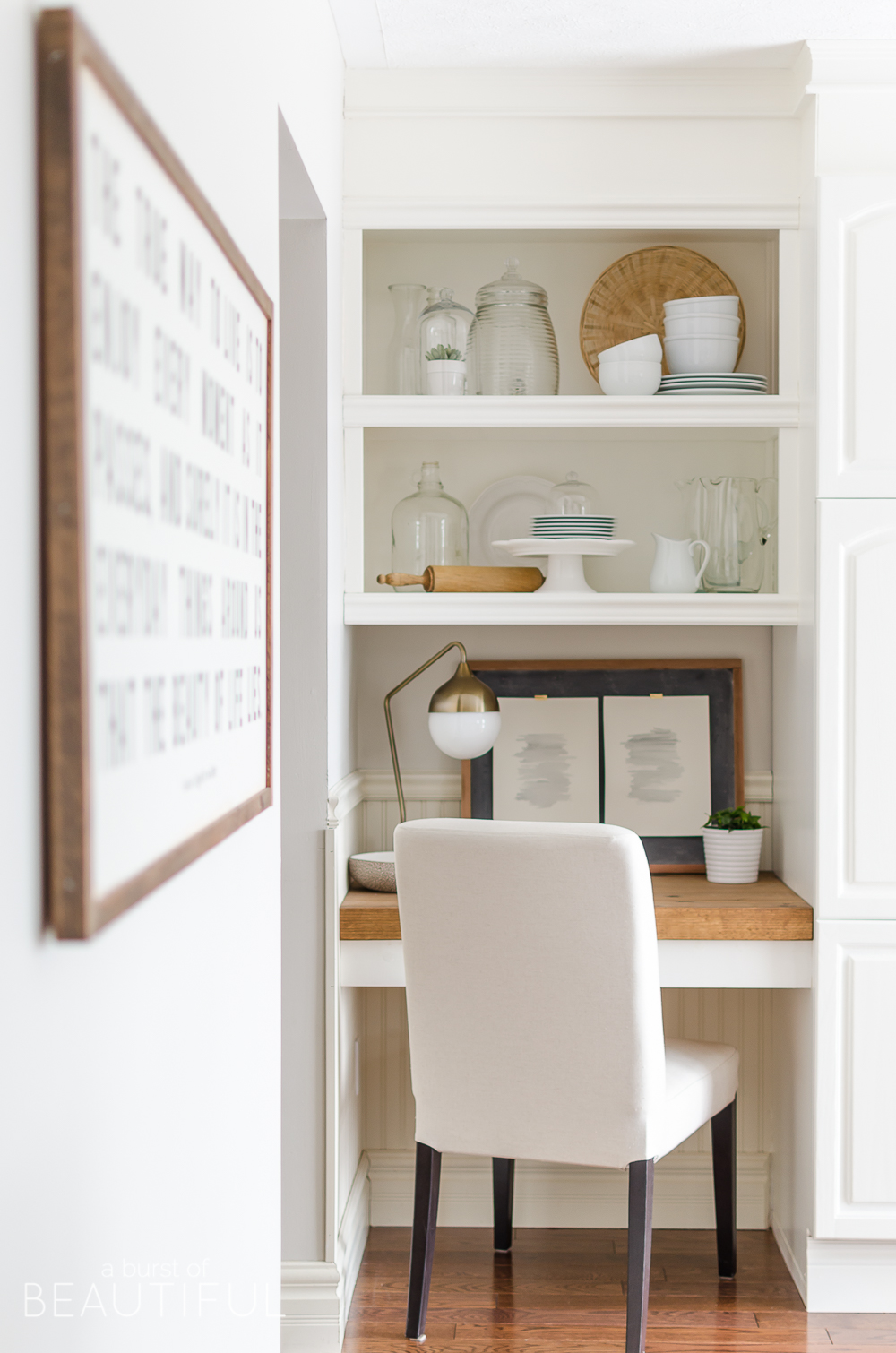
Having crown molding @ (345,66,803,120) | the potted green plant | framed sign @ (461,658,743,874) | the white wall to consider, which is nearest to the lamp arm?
framed sign @ (461,658,743,874)

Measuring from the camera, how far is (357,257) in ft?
8.62

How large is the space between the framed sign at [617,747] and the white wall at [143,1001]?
4.31 feet

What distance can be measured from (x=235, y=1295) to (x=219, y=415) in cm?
98

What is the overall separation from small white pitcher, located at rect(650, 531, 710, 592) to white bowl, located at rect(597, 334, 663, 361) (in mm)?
405

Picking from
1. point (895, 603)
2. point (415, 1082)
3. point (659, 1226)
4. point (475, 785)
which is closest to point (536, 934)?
point (415, 1082)

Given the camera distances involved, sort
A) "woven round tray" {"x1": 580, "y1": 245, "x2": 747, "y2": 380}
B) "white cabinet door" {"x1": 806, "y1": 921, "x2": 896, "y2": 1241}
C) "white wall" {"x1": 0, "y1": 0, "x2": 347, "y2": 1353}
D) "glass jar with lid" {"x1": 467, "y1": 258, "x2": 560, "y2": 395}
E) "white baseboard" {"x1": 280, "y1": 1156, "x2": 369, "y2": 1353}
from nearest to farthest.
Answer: "white wall" {"x1": 0, "y1": 0, "x2": 347, "y2": 1353} → "white baseboard" {"x1": 280, "y1": 1156, "x2": 369, "y2": 1353} → "white cabinet door" {"x1": 806, "y1": 921, "x2": 896, "y2": 1241} → "glass jar with lid" {"x1": 467, "y1": 258, "x2": 560, "y2": 395} → "woven round tray" {"x1": 580, "y1": 245, "x2": 747, "y2": 380}

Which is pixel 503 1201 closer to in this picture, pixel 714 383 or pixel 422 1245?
pixel 422 1245

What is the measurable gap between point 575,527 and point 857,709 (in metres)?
0.72

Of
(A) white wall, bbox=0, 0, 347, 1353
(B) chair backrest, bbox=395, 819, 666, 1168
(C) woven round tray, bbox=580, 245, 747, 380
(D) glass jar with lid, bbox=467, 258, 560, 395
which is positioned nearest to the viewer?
(A) white wall, bbox=0, 0, 347, 1353

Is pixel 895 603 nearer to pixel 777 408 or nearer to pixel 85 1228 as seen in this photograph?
pixel 777 408

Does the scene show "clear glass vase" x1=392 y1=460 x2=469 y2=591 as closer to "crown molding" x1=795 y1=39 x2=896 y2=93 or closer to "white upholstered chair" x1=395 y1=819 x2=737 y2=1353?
"white upholstered chair" x1=395 y1=819 x2=737 y2=1353

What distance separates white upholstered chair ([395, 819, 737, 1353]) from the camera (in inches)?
82.8

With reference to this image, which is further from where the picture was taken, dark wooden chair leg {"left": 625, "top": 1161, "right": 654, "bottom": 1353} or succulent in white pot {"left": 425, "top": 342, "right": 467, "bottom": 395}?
succulent in white pot {"left": 425, "top": 342, "right": 467, "bottom": 395}

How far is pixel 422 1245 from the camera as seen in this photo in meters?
2.32
